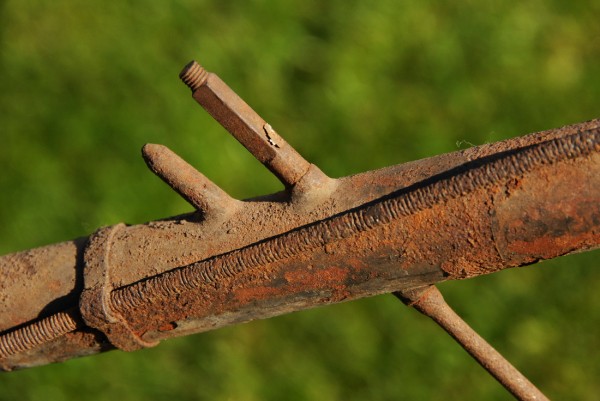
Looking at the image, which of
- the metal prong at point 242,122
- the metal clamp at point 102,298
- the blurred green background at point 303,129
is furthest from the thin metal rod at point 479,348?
the blurred green background at point 303,129

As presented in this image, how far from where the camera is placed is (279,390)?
9.11 feet

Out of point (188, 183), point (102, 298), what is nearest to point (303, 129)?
point (188, 183)

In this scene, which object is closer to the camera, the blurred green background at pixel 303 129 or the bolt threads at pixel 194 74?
the bolt threads at pixel 194 74

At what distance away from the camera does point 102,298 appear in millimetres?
1396

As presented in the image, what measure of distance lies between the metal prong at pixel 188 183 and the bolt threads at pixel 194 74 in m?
0.16

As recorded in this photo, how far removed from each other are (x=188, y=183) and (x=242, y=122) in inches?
6.4

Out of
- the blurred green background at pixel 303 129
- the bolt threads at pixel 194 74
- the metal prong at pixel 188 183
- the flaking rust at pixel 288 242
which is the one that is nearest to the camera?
the flaking rust at pixel 288 242

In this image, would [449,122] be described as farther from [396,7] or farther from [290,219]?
[290,219]

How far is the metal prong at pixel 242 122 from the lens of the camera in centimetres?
134

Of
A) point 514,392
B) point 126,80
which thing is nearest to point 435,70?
point 126,80

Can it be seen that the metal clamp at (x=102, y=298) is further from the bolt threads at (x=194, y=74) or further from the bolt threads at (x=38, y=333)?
the bolt threads at (x=194, y=74)

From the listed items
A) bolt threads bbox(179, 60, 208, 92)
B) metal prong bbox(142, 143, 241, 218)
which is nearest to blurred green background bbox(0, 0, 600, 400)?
metal prong bbox(142, 143, 241, 218)

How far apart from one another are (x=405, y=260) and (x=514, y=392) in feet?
1.29

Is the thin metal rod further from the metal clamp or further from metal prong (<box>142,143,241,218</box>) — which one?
the metal clamp
